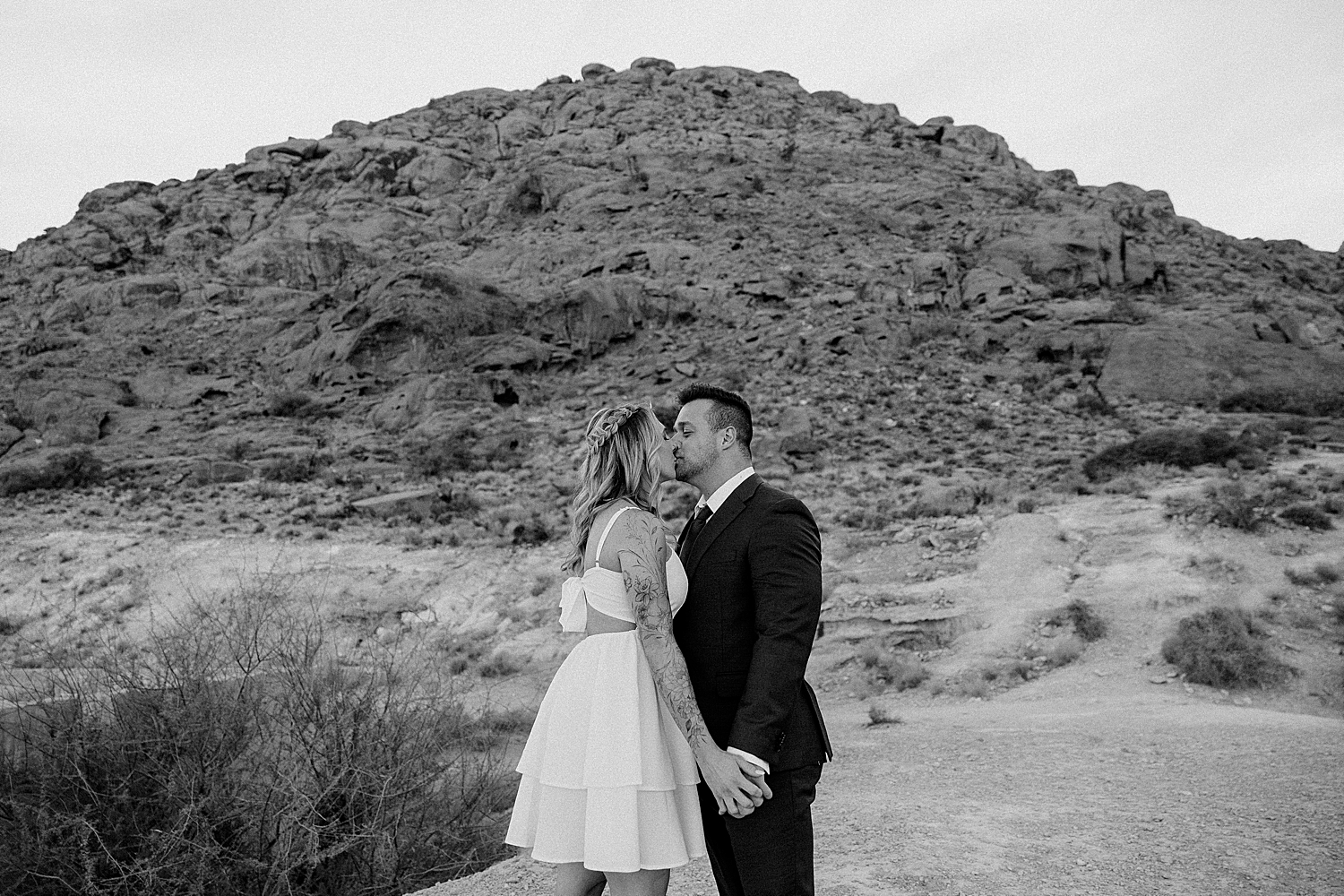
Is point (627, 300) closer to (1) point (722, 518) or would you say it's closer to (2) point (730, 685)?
(1) point (722, 518)

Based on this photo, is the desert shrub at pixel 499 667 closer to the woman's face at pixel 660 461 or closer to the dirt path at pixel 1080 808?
the dirt path at pixel 1080 808

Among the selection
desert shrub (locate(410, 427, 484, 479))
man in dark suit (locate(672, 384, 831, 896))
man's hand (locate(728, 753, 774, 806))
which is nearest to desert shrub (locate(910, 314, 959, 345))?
desert shrub (locate(410, 427, 484, 479))

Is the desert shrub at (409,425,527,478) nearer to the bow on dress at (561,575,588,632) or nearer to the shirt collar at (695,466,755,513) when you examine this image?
the bow on dress at (561,575,588,632)

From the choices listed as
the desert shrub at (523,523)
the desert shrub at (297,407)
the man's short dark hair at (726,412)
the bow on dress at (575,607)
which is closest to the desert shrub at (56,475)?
the desert shrub at (297,407)

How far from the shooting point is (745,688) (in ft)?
7.84

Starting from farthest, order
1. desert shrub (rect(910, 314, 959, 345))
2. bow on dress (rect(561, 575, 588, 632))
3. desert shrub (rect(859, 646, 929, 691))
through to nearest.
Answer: desert shrub (rect(910, 314, 959, 345)), desert shrub (rect(859, 646, 929, 691)), bow on dress (rect(561, 575, 588, 632))

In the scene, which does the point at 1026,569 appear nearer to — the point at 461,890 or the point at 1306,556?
the point at 1306,556

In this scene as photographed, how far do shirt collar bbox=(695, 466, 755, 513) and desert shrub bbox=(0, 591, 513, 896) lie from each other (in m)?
3.03

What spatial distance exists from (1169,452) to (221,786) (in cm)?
2204

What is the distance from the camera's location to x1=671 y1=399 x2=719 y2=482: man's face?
268 cm

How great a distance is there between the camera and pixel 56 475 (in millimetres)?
27281

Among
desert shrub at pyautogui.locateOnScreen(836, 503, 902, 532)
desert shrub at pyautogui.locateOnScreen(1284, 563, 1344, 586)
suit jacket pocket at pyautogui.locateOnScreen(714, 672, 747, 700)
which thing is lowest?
desert shrub at pyautogui.locateOnScreen(1284, 563, 1344, 586)

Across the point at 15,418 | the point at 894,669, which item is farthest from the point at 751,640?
the point at 15,418

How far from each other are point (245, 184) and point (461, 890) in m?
65.8
